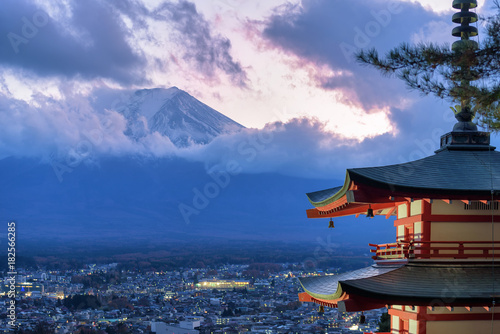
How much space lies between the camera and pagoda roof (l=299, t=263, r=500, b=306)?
1080 cm

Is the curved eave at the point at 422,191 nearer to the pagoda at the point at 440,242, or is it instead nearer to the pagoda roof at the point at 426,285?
the pagoda at the point at 440,242

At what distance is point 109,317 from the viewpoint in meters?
62.1

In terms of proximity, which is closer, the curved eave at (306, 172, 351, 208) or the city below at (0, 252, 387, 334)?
the curved eave at (306, 172, 351, 208)

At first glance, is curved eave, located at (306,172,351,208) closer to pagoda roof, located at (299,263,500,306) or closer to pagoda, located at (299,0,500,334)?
pagoda, located at (299,0,500,334)

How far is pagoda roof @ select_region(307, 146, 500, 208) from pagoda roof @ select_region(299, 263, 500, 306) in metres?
1.38

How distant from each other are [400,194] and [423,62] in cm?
227

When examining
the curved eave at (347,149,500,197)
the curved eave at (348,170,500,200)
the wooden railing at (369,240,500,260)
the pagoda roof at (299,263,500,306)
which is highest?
the curved eave at (347,149,500,197)

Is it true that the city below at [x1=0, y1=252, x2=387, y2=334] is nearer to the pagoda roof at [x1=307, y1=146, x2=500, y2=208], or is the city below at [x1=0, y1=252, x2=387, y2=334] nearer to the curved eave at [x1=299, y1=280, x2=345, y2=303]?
the curved eave at [x1=299, y1=280, x2=345, y2=303]

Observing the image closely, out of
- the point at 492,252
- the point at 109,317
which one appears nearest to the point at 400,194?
the point at 492,252

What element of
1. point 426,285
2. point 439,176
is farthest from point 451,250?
point 439,176

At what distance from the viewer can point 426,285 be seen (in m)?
11.2

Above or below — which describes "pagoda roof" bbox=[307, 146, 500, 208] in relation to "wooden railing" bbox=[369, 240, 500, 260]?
above

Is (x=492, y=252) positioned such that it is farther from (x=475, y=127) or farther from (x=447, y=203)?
(x=475, y=127)

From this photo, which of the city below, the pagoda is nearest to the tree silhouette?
the pagoda
